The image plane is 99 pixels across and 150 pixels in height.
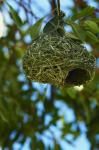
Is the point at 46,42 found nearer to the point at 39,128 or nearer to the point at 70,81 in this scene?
the point at 70,81

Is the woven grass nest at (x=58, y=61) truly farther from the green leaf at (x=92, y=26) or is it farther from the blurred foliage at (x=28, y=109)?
the blurred foliage at (x=28, y=109)

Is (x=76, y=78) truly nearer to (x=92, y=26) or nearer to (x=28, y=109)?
(x=92, y=26)

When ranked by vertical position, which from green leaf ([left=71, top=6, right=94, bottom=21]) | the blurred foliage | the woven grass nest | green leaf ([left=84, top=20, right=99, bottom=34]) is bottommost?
the woven grass nest

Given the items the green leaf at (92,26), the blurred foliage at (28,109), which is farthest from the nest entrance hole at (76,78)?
the blurred foliage at (28,109)

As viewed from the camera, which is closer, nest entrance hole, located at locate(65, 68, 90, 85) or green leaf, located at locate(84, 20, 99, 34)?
nest entrance hole, located at locate(65, 68, 90, 85)

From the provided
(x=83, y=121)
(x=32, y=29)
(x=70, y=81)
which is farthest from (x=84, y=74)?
(x=83, y=121)

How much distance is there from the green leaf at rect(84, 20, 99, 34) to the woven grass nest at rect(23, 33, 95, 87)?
0.15m

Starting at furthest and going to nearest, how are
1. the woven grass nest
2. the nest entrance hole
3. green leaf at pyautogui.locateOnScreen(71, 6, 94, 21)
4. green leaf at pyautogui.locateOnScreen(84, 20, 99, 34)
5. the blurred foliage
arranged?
1. the blurred foliage
2. green leaf at pyautogui.locateOnScreen(71, 6, 94, 21)
3. green leaf at pyautogui.locateOnScreen(84, 20, 99, 34)
4. the nest entrance hole
5. the woven grass nest

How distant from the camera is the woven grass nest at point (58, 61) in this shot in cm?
279

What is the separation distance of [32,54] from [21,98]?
1965 mm

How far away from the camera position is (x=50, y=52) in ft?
9.30

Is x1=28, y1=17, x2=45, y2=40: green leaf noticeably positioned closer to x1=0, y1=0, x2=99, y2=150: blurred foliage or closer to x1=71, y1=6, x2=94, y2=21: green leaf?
x1=71, y1=6, x2=94, y2=21: green leaf

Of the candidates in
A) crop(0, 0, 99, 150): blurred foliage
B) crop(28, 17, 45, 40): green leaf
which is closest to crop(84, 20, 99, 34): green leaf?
crop(28, 17, 45, 40): green leaf

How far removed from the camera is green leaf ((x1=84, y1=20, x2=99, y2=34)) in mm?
3053
